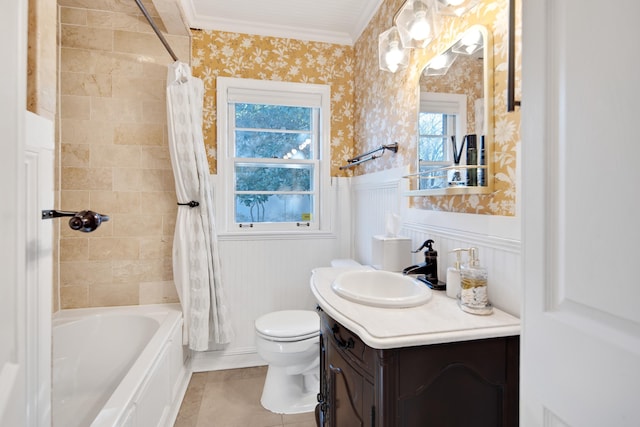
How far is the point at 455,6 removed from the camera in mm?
1229

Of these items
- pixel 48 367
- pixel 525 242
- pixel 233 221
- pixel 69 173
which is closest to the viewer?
pixel 525 242

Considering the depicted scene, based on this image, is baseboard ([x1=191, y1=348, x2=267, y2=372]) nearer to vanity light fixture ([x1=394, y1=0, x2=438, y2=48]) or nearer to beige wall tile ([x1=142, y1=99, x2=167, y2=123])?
beige wall tile ([x1=142, y1=99, x2=167, y2=123])

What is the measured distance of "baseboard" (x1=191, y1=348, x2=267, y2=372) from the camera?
2.35m

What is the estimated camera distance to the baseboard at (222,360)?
235cm

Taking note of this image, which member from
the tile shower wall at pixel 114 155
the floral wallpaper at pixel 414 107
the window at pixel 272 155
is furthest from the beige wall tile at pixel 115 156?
the floral wallpaper at pixel 414 107

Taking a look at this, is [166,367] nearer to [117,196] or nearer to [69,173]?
[117,196]

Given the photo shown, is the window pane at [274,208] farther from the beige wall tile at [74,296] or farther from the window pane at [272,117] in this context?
the beige wall tile at [74,296]

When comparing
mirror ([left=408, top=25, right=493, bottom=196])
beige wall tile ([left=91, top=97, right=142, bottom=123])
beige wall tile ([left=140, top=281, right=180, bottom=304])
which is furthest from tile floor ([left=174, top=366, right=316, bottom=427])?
beige wall tile ([left=91, top=97, right=142, bottom=123])

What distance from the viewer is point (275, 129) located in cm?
255

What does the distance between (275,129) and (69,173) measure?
1.44 meters

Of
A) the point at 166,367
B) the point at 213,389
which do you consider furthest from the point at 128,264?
the point at 213,389

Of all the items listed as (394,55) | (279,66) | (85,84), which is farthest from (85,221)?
(279,66)

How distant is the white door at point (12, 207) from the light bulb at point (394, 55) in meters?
1.51

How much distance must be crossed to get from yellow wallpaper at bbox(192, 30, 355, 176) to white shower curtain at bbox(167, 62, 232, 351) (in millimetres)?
286
